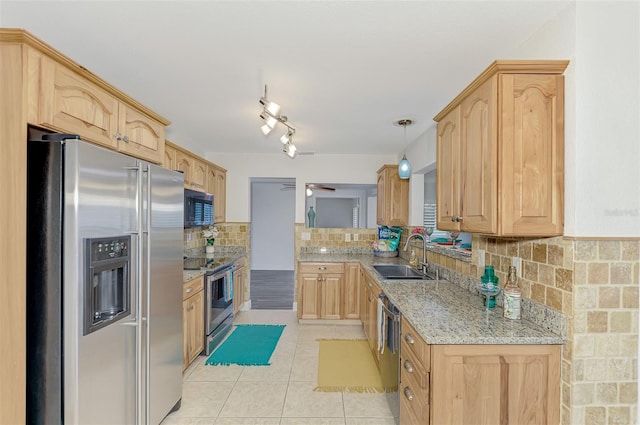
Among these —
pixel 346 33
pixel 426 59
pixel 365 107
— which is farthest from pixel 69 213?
pixel 365 107

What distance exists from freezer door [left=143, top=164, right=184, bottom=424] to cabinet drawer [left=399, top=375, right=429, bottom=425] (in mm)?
1518

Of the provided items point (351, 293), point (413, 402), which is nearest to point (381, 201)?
point (351, 293)

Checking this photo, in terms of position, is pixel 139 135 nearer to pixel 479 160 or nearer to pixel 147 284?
pixel 147 284

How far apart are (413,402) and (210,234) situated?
367cm

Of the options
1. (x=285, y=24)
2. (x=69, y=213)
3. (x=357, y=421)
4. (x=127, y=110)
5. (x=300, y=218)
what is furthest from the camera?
(x=300, y=218)

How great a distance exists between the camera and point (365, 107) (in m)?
2.96

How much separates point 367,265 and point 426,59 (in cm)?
237

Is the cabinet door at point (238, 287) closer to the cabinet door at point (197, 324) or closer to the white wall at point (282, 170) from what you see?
the white wall at point (282, 170)

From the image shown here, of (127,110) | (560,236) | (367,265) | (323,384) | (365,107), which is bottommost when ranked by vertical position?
(323,384)

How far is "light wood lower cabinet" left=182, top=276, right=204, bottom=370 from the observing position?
116 inches

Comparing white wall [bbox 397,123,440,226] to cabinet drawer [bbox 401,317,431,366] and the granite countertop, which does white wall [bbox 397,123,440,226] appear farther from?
cabinet drawer [bbox 401,317,431,366]

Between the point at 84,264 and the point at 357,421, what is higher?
the point at 84,264

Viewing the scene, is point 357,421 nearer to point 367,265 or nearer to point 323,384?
point 323,384

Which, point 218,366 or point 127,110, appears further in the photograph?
point 218,366
